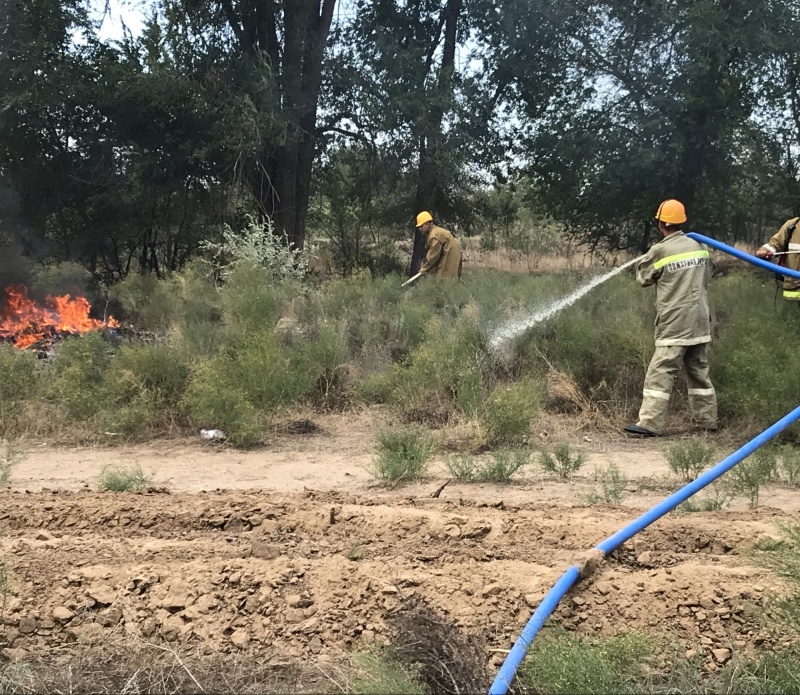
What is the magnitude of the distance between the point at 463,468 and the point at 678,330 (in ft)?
8.65

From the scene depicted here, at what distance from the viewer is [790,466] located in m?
5.43

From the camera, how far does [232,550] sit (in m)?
4.08

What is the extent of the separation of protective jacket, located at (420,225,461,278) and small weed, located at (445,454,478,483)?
21.2 feet

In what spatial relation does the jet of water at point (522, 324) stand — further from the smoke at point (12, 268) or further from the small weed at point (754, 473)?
the smoke at point (12, 268)

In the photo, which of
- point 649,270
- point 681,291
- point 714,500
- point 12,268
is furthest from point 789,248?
point 12,268

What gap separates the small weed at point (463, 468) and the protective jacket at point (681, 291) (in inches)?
95.1

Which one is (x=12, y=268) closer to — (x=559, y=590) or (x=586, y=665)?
(x=559, y=590)

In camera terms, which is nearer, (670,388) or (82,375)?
(670,388)

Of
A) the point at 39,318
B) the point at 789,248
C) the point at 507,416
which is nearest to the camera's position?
the point at 507,416

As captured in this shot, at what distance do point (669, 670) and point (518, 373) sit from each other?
217 inches

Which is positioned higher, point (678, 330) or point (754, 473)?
point (678, 330)

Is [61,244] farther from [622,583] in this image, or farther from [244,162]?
[622,583]

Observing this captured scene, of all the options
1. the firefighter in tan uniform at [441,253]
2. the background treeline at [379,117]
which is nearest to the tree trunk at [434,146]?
the background treeline at [379,117]

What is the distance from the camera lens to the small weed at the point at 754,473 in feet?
16.4
